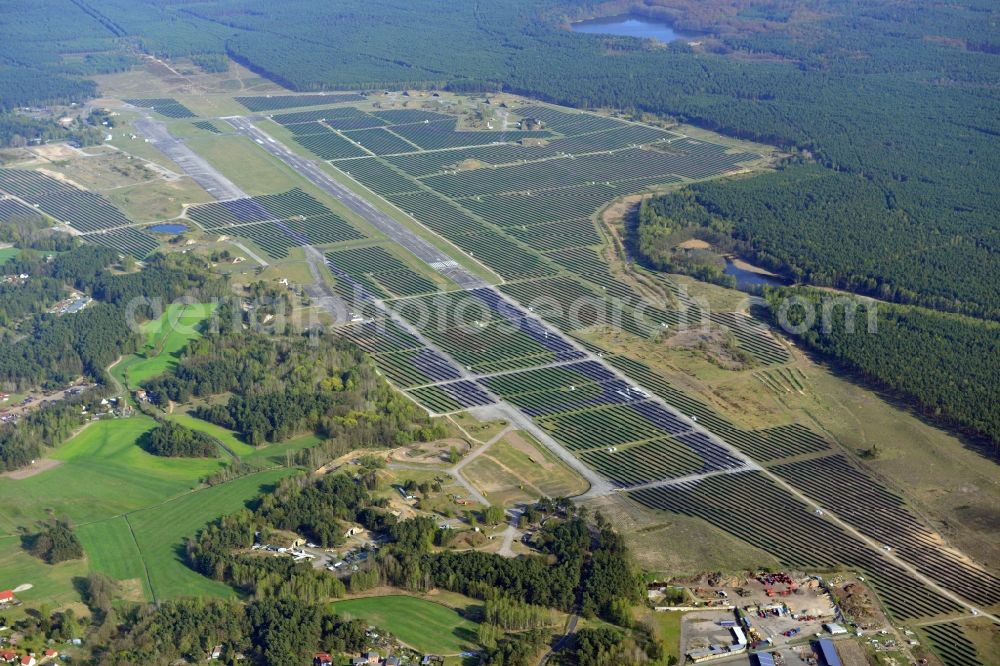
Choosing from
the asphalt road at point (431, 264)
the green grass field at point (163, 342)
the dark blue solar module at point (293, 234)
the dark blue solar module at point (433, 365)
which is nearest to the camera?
the asphalt road at point (431, 264)

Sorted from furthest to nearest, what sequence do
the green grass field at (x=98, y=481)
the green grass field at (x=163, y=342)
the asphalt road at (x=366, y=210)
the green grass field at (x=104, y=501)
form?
the asphalt road at (x=366, y=210) < the green grass field at (x=163, y=342) < the green grass field at (x=98, y=481) < the green grass field at (x=104, y=501)

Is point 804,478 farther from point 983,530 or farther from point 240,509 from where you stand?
point 240,509

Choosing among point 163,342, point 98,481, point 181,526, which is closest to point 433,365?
point 163,342

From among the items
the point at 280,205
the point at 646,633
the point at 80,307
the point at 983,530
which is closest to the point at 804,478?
the point at 983,530

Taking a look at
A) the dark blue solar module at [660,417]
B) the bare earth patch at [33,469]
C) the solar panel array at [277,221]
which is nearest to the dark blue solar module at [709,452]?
the dark blue solar module at [660,417]

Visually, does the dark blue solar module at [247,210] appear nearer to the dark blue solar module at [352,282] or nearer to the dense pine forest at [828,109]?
the dark blue solar module at [352,282]

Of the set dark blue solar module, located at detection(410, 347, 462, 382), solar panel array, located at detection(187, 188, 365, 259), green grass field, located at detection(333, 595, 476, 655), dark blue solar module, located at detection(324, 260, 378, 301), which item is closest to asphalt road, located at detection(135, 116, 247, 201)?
solar panel array, located at detection(187, 188, 365, 259)
